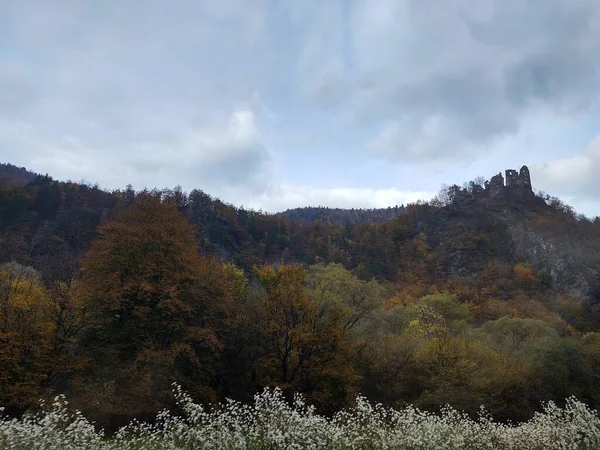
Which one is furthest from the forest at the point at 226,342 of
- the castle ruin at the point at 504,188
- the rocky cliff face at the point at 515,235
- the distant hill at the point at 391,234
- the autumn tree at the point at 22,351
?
the castle ruin at the point at 504,188

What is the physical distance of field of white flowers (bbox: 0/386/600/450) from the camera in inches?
392

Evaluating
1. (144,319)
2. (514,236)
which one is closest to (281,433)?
(144,319)

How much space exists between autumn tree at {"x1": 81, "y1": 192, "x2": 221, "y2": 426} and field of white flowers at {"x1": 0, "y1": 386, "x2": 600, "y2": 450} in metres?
10.8

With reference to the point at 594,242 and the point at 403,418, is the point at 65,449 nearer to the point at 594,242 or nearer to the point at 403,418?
the point at 403,418

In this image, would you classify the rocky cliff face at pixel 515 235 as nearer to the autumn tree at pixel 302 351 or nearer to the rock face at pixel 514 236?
the rock face at pixel 514 236

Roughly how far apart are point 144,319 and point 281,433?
689 inches

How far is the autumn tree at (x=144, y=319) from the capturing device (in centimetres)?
2361

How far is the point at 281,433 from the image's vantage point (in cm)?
1099

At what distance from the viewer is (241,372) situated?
2827 cm

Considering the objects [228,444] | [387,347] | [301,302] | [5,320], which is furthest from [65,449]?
[387,347]

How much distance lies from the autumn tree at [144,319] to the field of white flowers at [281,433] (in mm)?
10800

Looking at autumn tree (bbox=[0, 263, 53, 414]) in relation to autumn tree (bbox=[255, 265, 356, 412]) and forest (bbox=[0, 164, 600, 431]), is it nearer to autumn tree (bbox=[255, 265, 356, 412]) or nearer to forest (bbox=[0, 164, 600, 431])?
forest (bbox=[0, 164, 600, 431])

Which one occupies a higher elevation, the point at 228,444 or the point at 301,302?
the point at 301,302

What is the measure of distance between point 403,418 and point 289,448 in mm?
4452
